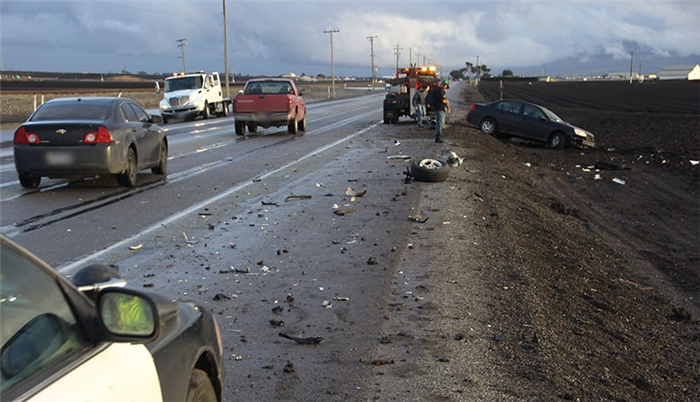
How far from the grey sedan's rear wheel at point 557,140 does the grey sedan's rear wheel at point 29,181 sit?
18.1m

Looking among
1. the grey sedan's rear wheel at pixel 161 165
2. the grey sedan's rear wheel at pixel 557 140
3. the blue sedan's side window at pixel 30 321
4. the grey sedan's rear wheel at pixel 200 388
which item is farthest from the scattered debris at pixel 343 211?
the grey sedan's rear wheel at pixel 557 140

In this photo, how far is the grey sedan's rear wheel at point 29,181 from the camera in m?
13.4

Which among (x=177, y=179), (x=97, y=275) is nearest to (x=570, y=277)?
(x=97, y=275)

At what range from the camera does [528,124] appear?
2742 cm

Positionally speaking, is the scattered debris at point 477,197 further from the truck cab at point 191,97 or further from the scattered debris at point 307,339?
the truck cab at point 191,97

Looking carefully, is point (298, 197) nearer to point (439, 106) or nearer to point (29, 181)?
point (29, 181)

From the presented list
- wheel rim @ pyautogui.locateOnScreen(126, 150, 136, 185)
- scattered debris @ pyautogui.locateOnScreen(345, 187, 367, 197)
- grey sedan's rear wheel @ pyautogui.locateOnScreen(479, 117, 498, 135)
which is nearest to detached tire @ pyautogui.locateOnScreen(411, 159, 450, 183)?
scattered debris @ pyautogui.locateOnScreen(345, 187, 367, 197)

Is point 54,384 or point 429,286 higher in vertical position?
point 54,384

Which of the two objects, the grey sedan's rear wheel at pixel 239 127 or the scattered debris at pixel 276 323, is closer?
the scattered debris at pixel 276 323

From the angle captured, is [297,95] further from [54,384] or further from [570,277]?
[54,384]

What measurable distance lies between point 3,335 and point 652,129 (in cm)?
3128

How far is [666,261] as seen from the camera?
37.7ft

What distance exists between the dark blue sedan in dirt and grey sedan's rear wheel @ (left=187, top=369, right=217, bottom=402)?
24.2m

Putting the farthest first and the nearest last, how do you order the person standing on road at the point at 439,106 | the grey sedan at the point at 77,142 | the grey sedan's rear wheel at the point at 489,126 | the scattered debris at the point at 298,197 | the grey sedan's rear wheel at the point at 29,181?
the grey sedan's rear wheel at the point at 489,126
the person standing on road at the point at 439,106
the grey sedan's rear wheel at the point at 29,181
the grey sedan at the point at 77,142
the scattered debris at the point at 298,197
